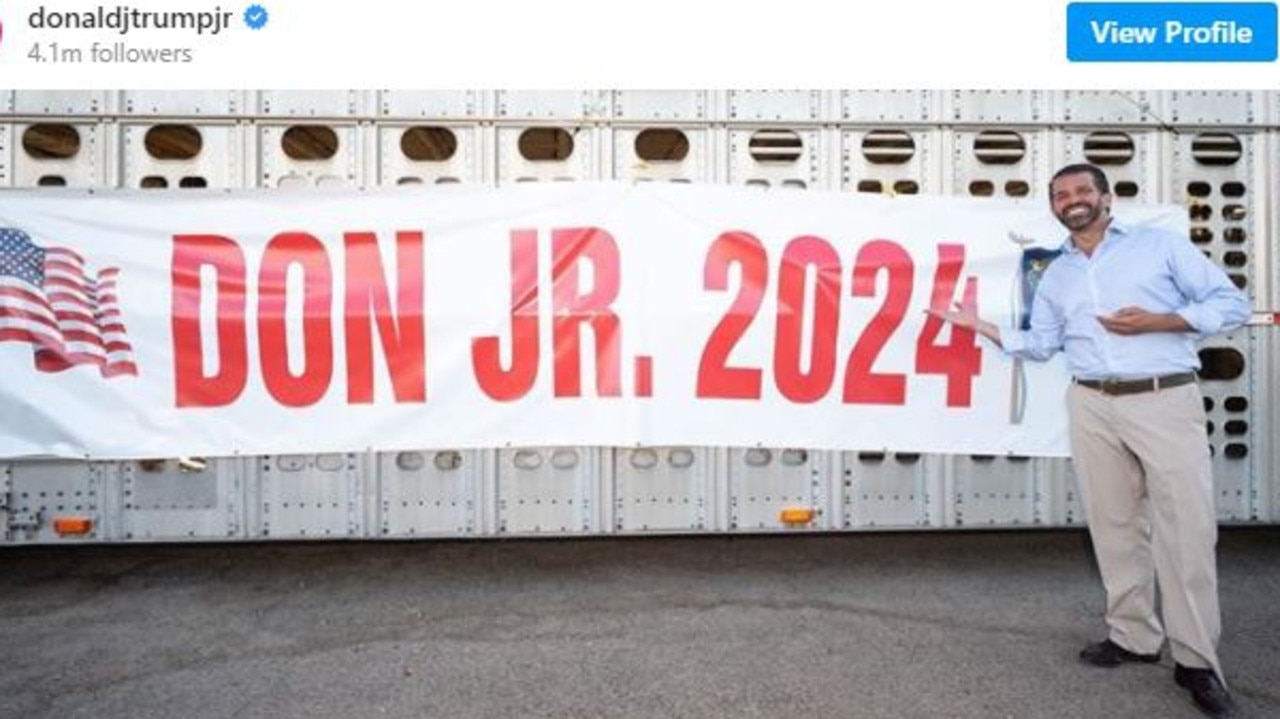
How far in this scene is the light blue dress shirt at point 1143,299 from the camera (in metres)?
3.33

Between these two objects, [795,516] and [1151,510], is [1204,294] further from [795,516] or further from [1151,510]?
[795,516]

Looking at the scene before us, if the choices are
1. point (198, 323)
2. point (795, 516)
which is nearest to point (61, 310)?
point (198, 323)

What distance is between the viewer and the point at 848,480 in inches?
177

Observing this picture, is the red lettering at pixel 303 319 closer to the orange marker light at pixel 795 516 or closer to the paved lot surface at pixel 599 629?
Answer: the paved lot surface at pixel 599 629

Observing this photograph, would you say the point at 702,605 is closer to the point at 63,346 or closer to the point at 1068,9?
the point at 63,346

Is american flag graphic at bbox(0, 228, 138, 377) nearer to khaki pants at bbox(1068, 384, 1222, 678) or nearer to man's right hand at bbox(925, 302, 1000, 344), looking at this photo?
man's right hand at bbox(925, 302, 1000, 344)

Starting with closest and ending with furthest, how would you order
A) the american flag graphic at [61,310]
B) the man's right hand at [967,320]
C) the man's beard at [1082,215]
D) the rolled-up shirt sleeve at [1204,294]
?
the rolled-up shirt sleeve at [1204,294]
the man's beard at [1082,215]
the man's right hand at [967,320]
the american flag graphic at [61,310]

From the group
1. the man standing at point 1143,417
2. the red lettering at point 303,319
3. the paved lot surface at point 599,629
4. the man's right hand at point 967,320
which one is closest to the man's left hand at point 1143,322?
the man standing at point 1143,417

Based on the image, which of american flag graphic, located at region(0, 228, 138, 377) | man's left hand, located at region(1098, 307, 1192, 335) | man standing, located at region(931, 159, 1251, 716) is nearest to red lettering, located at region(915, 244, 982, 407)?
man standing, located at region(931, 159, 1251, 716)

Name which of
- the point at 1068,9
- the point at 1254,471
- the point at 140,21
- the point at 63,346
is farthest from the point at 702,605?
the point at 140,21

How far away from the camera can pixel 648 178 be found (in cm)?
439

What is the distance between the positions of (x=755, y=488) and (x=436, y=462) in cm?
176

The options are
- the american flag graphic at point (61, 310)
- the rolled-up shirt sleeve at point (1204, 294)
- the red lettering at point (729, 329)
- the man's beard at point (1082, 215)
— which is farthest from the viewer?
the red lettering at point (729, 329)

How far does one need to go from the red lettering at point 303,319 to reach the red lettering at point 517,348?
2.68ft
